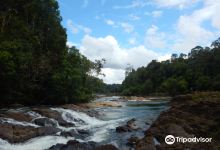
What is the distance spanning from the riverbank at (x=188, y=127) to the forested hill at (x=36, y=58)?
863 inches

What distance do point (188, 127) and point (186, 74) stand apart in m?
94.2

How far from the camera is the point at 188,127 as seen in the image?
66.2 feet

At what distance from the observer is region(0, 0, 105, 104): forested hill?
134 ft

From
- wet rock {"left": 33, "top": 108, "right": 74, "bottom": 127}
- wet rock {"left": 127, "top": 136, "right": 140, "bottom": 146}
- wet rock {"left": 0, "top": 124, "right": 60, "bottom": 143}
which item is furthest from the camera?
wet rock {"left": 33, "top": 108, "right": 74, "bottom": 127}

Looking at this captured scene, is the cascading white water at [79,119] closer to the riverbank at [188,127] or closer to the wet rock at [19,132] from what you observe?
the wet rock at [19,132]

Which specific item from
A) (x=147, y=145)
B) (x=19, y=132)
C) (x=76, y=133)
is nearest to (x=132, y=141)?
(x=147, y=145)

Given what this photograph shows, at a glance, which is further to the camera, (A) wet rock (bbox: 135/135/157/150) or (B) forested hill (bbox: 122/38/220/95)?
(B) forested hill (bbox: 122/38/220/95)

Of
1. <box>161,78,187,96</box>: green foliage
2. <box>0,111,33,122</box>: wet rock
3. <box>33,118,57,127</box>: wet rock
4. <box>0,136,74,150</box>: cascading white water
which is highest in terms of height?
<box>161,78,187,96</box>: green foliage

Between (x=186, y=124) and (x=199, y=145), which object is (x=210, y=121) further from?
(x=199, y=145)

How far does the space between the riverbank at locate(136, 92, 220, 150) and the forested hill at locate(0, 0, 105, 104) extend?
21.9 metres

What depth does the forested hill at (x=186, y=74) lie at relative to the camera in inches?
3945
